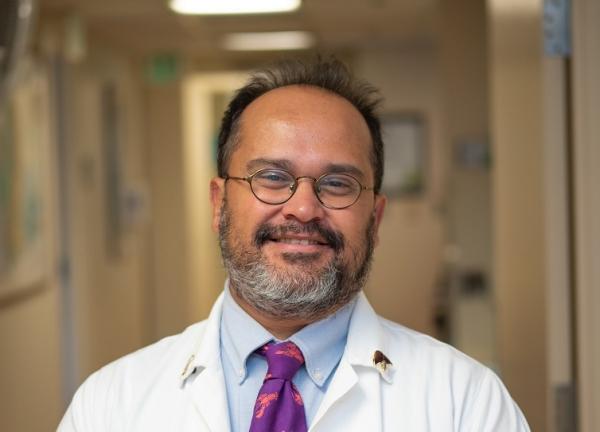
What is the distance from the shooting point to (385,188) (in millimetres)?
7309

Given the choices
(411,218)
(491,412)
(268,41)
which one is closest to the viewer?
(491,412)

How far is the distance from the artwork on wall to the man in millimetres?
2411

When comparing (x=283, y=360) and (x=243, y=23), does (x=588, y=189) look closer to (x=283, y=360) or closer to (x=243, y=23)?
(x=283, y=360)

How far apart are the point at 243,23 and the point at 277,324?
4.35m

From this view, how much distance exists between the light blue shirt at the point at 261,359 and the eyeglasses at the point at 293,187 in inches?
8.8

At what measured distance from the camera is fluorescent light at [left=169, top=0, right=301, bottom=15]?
4.84 meters

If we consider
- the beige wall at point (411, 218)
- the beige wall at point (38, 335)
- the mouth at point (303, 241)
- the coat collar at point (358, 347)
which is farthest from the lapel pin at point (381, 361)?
the beige wall at point (411, 218)

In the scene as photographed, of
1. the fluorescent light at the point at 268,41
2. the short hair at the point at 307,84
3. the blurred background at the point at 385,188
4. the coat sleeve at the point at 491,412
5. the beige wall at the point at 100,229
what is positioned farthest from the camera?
the fluorescent light at the point at 268,41

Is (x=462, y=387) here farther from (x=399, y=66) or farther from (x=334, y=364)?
(x=399, y=66)

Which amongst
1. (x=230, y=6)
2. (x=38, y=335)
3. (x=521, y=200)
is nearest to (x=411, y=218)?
(x=230, y=6)

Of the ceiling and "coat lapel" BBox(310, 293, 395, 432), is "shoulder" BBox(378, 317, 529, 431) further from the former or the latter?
the ceiling

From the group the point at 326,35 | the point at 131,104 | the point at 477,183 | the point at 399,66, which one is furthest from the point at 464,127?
the point at 131,104

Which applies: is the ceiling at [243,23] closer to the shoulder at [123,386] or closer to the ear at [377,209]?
the ear at [377,209]

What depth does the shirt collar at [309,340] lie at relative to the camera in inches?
59.7
